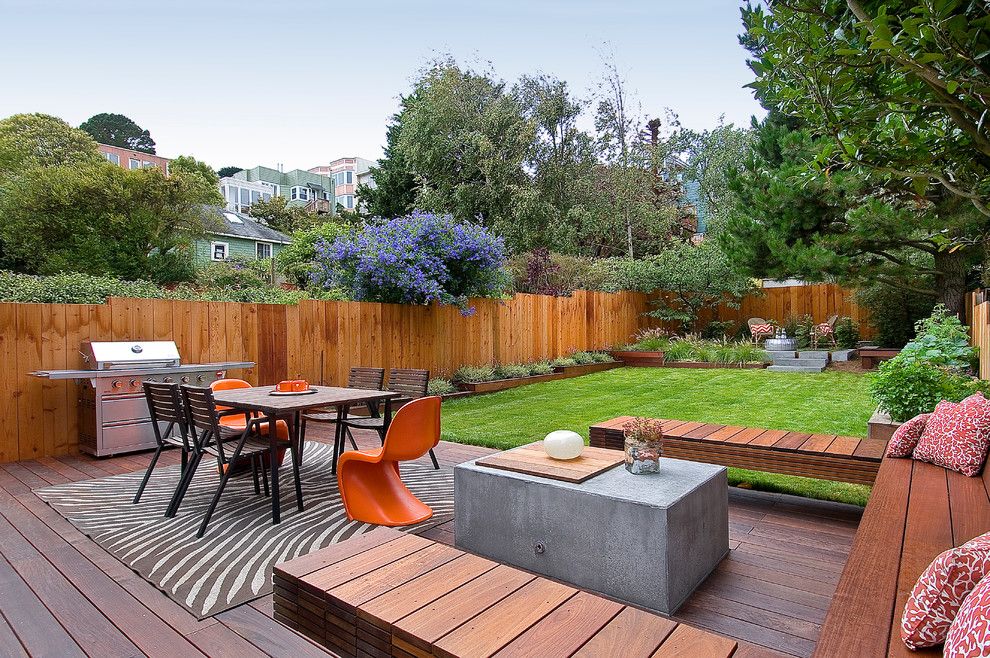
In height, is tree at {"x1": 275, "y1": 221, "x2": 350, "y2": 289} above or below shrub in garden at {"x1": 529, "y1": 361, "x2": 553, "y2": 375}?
above

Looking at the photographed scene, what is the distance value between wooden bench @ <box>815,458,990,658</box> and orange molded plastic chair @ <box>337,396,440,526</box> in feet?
8.08

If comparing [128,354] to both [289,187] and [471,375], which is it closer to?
[471,375]

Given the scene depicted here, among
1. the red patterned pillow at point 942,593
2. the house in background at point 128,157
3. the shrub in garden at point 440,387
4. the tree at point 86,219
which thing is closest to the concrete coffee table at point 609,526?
the red patterned pillow at point 942,593

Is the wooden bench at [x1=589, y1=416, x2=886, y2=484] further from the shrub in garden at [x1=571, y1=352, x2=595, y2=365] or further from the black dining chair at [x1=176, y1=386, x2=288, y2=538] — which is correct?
the shrub in garden at [x1=571, y1=352, x2=595, y2=365]

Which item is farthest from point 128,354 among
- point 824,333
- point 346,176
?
point 346,176

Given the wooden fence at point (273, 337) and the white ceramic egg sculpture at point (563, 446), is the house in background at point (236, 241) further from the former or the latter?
the white ceramic egg sculpture at point (563, 446)

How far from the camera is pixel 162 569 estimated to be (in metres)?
2.94

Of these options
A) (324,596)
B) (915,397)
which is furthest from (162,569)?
(915,397)

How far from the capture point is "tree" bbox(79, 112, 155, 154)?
36000mm

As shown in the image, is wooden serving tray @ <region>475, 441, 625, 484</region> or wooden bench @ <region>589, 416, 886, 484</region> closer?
wooden serving tray @ <region>475, 441, 625, 484</region>

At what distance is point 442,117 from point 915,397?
11993 mm

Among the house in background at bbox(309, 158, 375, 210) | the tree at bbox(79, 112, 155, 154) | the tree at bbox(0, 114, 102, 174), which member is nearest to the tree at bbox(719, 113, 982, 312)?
the tree at bbox(0, 114, 102, 174)

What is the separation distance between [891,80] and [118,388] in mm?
6492

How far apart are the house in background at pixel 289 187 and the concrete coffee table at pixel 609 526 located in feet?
125
